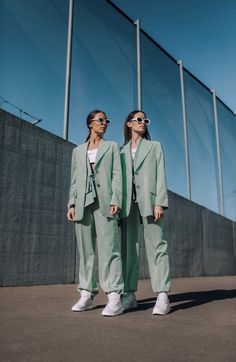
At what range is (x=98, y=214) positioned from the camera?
242 cm

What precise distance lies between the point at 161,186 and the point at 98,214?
47 cm

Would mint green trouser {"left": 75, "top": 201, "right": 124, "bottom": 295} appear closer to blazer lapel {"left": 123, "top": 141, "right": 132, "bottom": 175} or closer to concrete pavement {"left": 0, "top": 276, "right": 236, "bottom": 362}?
concrete pavement {"left": 0, "top": 276, "right": 236, "bottom": 362}

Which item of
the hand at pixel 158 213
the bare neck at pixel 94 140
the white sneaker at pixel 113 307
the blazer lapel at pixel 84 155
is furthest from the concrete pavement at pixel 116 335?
the bare neck at pixel 94 140

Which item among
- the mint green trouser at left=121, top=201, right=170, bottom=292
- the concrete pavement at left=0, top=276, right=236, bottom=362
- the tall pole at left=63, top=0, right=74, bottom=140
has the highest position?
the tall pole at left=63, top=0, right=74, bottom=140

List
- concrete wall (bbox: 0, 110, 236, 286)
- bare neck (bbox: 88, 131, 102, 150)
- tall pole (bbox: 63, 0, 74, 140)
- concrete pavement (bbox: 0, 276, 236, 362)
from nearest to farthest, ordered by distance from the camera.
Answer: concrete pavement (bbox: 0, 276, 236, 362)
bare neck (bbox: 88, 131, 102, 150)
concrete wall (bbox: 0, 110, 236, 286)
tall pole (bbox: 63, 0, 74, 140)

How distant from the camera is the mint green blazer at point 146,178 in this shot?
243 cm

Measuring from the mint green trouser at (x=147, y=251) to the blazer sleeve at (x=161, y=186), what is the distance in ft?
0.41

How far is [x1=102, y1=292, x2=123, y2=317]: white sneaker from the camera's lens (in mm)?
2100

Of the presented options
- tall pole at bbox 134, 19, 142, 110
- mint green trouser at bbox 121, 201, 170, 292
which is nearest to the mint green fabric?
mint green trouser at bbox 121, 201, 170, 292

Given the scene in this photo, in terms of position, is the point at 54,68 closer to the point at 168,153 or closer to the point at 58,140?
the point at 58,140

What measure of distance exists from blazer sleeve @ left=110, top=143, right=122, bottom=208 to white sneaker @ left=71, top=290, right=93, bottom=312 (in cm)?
61

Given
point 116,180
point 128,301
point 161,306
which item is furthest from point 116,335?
point 116,180

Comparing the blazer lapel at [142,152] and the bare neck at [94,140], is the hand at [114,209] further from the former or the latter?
Result: the bare neck at [94,140]

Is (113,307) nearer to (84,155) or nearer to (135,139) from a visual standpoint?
(84,155)
